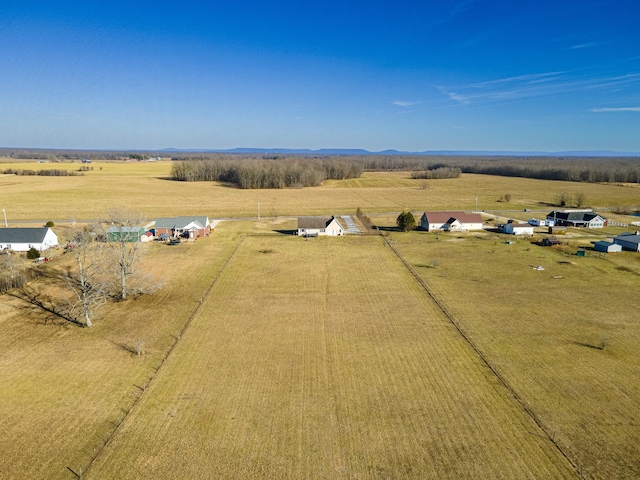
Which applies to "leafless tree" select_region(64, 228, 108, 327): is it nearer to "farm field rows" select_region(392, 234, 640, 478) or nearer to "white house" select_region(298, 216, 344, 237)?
"farm field rows" select_region(392, 234, 640, 478)

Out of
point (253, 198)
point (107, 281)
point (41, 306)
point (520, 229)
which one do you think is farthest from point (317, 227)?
point (253, 198)

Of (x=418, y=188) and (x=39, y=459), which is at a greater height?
(x=418, y=188)

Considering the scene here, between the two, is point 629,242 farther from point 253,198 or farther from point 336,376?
point 253,198

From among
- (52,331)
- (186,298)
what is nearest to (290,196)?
(186,298)

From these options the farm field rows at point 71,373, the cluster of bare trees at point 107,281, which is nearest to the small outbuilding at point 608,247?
the farm field rows at point 71,373

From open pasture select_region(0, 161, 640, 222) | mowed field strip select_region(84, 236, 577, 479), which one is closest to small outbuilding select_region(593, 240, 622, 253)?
mowed field strip select_region(84, 236, 577, 479)

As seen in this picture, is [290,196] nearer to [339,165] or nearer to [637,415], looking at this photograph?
[339,165]

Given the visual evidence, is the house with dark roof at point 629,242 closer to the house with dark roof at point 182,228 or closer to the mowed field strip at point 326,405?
the mowed field strip at point 326,405
